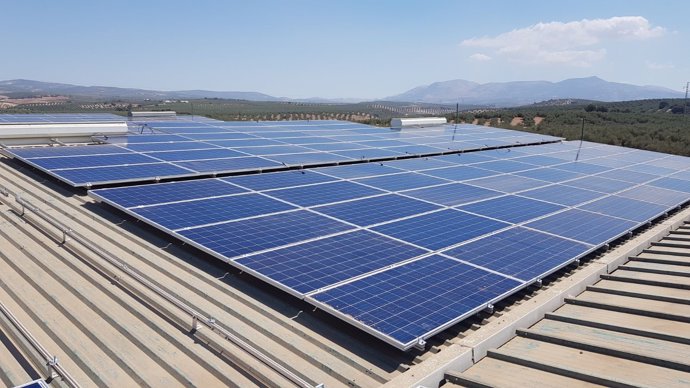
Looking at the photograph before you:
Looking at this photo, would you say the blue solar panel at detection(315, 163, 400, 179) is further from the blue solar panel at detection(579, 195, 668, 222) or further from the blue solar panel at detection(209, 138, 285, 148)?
the blue solar panel at detection(579, 195, 668, 222)

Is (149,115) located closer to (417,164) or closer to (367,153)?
(367,153)

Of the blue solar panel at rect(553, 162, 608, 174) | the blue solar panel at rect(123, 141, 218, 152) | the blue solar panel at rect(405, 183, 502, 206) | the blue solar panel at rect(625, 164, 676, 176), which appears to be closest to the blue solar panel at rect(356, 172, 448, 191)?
the blue solar panel at rect(405, 183, 502, 206)

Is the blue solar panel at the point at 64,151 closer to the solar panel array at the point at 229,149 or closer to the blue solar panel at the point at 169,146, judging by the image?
the solar panel array at the point at 229,149

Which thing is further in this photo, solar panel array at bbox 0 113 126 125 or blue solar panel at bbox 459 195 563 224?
solar panel array at bbox 0 113 126 125

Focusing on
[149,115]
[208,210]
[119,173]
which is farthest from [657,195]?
[149,115]

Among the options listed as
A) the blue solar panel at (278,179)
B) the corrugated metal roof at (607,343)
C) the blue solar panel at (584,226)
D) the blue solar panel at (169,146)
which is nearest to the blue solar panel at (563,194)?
the blue solar panel at (584,226)

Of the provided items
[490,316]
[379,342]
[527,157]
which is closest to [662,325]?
[490,316]

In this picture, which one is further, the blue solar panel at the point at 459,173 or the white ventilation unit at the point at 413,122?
the white ventilation unit at the point at 413,122
